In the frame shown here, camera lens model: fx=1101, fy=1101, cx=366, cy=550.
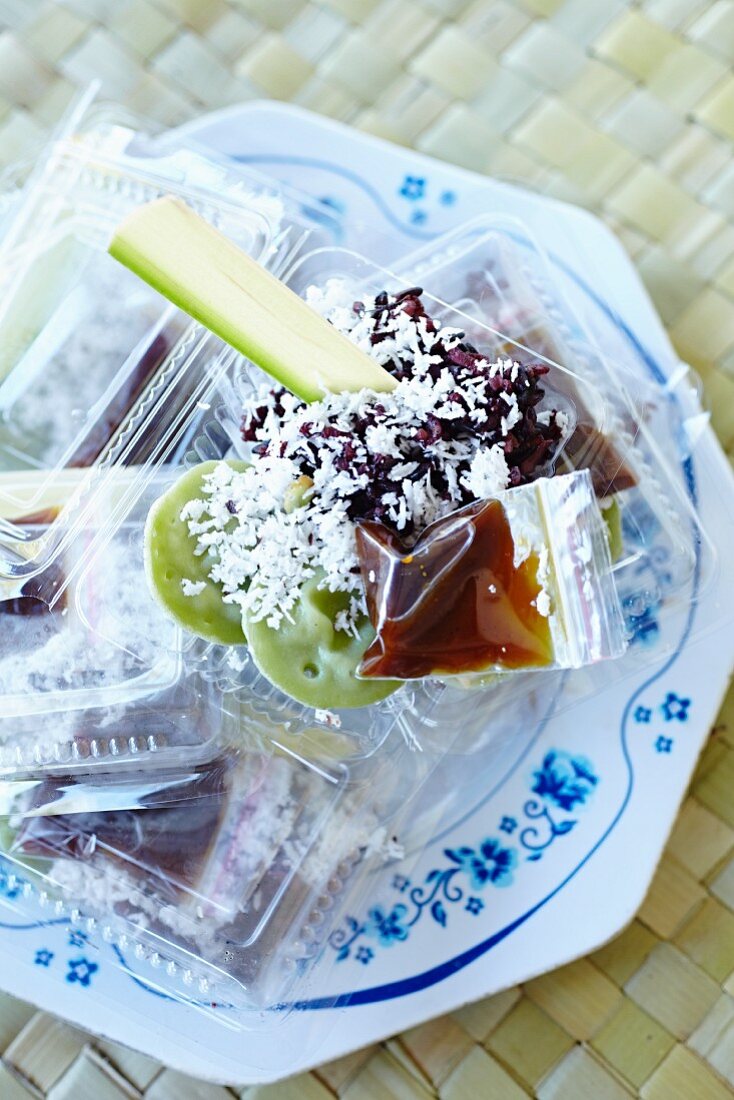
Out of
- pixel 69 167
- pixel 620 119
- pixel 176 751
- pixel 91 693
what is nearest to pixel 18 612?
pixel 91 693

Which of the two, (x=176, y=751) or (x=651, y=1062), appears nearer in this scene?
(x=176, y=751)

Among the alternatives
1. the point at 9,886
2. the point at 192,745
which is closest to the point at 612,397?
the point at 192,745

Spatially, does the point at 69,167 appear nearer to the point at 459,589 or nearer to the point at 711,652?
the point at 459,589

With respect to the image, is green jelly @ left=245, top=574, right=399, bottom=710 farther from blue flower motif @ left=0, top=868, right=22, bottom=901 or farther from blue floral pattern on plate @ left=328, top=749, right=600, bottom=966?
blue flower motif @ left=0, top=868, right=22, bottom=901

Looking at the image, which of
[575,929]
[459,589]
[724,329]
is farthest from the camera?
[724,329]

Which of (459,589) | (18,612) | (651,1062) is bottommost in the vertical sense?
(651,1062)

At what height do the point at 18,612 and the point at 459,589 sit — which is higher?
the point at 459,589
